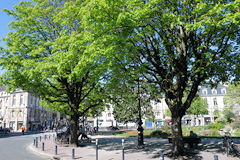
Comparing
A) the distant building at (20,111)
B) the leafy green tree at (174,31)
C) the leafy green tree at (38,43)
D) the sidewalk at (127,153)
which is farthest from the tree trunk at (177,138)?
the distant building at (20,111)

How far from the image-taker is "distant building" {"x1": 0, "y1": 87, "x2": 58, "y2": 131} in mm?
53375

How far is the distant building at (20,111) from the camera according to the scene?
53.4 metres

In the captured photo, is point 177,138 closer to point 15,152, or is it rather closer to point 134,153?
point 134,153

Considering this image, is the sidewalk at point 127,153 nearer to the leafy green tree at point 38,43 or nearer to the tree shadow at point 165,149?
the tree shadow at point 165,149

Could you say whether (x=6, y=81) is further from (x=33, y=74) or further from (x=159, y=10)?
(x=159, y=10)

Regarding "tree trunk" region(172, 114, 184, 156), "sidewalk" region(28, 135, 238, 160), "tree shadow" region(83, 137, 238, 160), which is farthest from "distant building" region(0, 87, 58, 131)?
"tree trunk" region(172, 114, 184, 156)

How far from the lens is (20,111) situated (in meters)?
53.8

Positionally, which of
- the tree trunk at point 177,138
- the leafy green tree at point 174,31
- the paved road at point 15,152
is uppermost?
the leafy green tree at point 174,31

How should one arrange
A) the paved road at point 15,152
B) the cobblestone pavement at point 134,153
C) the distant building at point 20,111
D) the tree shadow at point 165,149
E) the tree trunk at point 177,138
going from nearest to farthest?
the tree trunk at point 177,138
the cobblestone pavement at point 134,153
the tree shadow at point 165,149
the paved road at point 15,152
the distant building at point 20,111

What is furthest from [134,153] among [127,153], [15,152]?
[15,152]

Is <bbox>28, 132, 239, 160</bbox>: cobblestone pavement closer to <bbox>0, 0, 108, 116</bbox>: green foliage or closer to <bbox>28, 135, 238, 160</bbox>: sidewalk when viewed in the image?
<bbox>28, 135, 238, 160</bbox>: sidewalk

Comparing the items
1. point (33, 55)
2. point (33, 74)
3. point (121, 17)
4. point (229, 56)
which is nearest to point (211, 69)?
point (229, 56)

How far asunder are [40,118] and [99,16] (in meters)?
58.4

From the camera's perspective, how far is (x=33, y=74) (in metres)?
12.4
